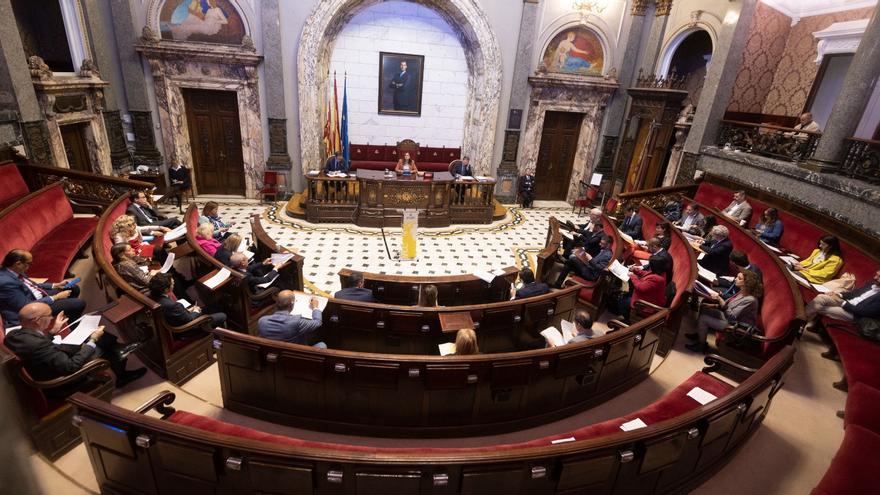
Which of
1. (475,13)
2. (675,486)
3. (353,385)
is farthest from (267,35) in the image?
(675,486)

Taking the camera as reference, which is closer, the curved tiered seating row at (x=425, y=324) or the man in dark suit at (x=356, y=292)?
the curved tiered seating row at (x=425, y=324)

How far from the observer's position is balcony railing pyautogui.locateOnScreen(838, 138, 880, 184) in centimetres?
654

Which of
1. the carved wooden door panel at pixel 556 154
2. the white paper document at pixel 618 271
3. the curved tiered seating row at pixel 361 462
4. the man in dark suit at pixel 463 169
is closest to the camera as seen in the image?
the curved tiered seating row at pixel 361 462

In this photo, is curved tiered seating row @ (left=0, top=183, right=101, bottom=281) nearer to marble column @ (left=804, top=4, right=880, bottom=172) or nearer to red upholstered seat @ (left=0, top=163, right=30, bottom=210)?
red upholstered seat @ (left=0, top=163, right=30, bottom=210)

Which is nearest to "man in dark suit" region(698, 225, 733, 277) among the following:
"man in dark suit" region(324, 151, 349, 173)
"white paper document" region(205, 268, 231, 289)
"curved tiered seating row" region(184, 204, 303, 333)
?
"curved tiered seating row" region(184, 204, 303, 333)

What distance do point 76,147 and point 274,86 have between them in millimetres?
4138

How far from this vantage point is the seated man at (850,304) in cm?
486

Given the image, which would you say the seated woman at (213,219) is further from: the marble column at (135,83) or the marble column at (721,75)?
the marble column at (721,75)

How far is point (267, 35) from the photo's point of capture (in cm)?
988

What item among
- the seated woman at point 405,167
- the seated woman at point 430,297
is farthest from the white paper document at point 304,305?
the seated woman at point 405,167

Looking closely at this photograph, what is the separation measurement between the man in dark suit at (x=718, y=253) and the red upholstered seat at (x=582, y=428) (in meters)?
2.95

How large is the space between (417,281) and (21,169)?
23.9 feet

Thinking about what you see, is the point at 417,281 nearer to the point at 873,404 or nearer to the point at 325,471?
the point at 325,471

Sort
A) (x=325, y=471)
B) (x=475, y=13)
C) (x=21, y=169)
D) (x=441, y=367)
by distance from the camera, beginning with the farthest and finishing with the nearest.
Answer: (x=475, y=13) → (x=21, y=169) → (x=441, y=367) → (x=325, y=471)
